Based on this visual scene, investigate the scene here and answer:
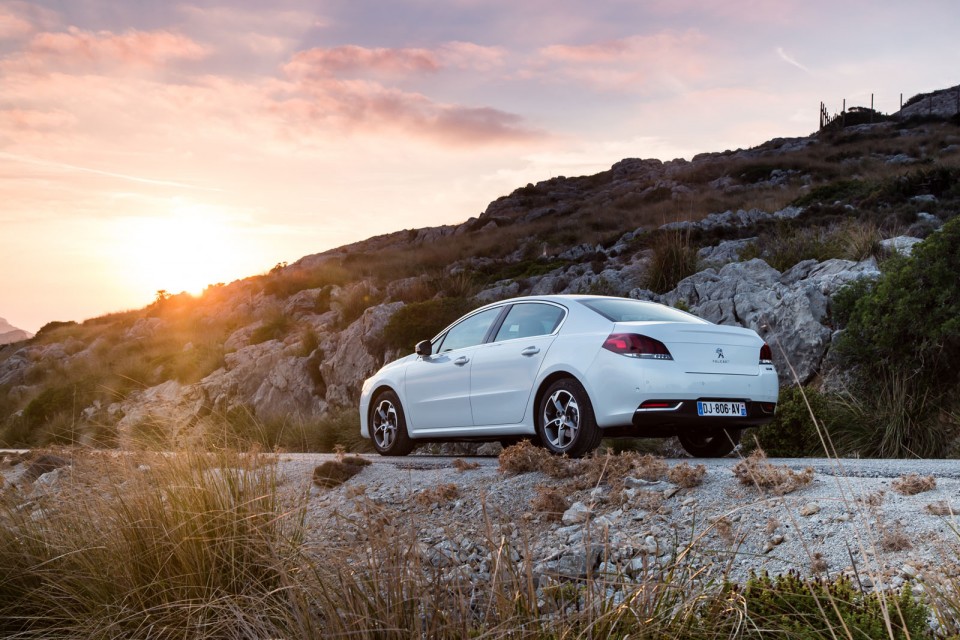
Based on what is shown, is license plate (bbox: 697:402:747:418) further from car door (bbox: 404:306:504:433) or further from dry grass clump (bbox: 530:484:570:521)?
car door (bbox: 404:306:504:433)

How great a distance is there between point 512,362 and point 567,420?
932mm

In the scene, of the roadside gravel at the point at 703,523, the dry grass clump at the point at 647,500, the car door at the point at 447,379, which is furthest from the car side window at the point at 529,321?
the dry grass clump at the point at 647,500

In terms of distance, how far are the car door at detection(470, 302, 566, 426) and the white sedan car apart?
0.5 inches

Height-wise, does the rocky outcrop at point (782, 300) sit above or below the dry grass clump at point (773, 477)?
above

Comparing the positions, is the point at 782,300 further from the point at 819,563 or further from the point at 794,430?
the point at 819,563

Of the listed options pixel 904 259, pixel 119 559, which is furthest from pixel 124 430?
pixel 904 259

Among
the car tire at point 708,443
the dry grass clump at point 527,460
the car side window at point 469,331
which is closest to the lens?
the dry grass clump at point 527,460

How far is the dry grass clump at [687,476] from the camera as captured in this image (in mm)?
7074

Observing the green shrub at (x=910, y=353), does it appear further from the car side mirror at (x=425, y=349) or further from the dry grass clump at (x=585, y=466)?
the car side mirror at (x=425, y=349)

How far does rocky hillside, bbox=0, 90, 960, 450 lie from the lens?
1520 centimetres

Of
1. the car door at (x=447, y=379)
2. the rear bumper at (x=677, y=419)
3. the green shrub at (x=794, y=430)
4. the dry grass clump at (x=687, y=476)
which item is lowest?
the green shrub at (x=794, y=430)

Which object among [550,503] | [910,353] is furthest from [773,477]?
[910,353]

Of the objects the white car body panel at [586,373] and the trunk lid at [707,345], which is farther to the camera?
the trunk lid at [707,345]

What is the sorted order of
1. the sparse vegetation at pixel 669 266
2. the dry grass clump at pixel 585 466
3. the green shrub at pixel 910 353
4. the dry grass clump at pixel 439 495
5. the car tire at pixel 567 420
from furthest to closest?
the sparse vegetation at pixel 669 266 → the green shrub at pixel 910 353 → the car tire at pixel 567 420 → the dry grass clump at pixel 439 495 → the dry grass clump at pixel 585 466
